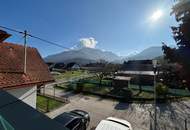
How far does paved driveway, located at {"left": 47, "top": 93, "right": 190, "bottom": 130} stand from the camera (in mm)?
13447

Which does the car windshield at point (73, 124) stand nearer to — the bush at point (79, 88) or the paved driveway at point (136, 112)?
the paved driveway at point (136, 112)

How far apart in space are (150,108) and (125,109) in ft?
9.69

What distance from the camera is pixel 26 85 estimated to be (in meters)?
8.48

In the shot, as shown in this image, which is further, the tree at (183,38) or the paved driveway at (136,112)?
the paved driveway at (136,112)

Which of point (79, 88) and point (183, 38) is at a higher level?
point (183, 38)

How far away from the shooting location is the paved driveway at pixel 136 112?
13.4 m

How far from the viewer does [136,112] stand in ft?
54.4

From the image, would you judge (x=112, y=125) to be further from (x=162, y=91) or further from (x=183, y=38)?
(x=162, y=91)

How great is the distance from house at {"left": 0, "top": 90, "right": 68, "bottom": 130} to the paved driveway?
11.1m

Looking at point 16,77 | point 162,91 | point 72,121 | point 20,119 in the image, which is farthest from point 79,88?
point 20,119

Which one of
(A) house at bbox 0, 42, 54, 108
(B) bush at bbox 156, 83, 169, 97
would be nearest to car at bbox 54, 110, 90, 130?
(A) house at bbox 0, 42, 54, 108

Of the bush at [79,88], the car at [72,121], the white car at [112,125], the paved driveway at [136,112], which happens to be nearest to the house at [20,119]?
the car at [72,121]

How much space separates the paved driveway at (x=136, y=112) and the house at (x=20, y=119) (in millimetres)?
11087

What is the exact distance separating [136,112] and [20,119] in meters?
15.9
